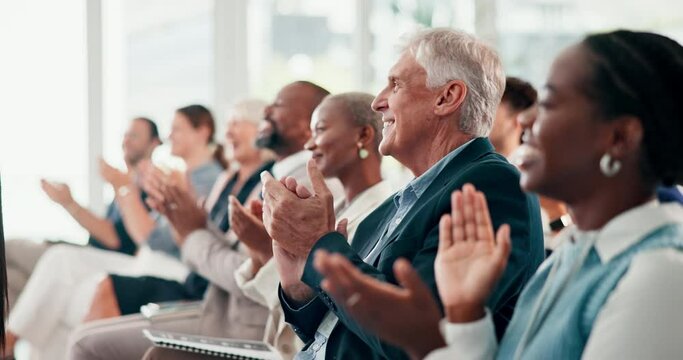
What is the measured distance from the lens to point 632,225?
54.8 inches

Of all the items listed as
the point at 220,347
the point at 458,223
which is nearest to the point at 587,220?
the point at 458,223

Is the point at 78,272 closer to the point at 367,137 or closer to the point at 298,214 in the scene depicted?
the point at 367,137

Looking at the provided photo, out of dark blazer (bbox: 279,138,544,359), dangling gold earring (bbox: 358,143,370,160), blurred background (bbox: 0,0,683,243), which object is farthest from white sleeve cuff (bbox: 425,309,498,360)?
blurred background (bbox: 0,0,683,243)

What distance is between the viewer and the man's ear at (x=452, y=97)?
223 cm

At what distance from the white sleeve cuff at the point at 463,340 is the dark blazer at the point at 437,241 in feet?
1.24

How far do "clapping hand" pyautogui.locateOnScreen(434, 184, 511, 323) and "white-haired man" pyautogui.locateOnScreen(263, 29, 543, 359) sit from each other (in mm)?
362

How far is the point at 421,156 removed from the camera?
7.41ft

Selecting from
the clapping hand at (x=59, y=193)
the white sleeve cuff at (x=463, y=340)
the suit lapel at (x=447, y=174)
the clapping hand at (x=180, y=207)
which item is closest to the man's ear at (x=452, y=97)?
the suit lapel at (x=447, y=174)

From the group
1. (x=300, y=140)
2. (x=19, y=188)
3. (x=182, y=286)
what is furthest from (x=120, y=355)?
(x=19, y=188)

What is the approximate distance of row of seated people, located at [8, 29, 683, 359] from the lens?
1388 millimetres

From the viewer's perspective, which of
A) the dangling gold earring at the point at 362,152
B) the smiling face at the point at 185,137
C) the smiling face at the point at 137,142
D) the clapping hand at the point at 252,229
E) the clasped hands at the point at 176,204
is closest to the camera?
the clapping hand at the point at 252,229

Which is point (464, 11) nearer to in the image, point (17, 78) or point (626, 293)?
point (17, 78)

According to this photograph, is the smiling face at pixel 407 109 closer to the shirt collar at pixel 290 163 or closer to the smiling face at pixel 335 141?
the smiling face at pixel 335 141

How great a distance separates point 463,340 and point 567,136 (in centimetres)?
30
